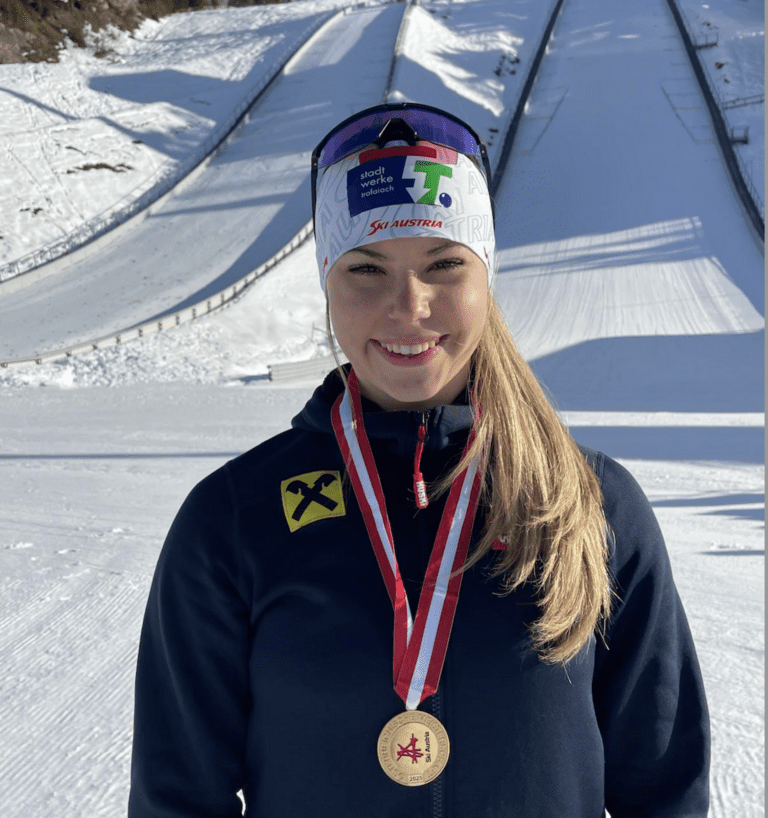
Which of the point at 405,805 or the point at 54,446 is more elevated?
the point at 405,805

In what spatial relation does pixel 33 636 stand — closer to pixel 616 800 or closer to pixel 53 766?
pixel 53 766

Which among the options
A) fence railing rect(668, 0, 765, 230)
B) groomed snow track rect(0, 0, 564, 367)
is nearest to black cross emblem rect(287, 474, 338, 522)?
groomed snow track rect(0, 0, 564, 367)

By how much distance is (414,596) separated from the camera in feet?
4.99

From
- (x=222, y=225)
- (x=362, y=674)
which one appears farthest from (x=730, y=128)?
(x=362, y=674)

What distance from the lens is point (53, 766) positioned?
341cm

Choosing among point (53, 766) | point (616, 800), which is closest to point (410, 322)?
point (616, 800)

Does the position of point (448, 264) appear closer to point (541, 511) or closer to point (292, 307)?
point (541, 511)

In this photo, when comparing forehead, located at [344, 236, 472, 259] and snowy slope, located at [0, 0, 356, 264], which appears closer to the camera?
forehead, located at [344, 236, 472, 259]

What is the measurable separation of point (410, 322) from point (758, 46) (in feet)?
126

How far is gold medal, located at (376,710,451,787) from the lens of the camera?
1.44 m

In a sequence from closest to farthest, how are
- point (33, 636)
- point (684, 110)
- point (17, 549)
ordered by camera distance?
point (33, 636)
point (17, 549)
point (684, 110)

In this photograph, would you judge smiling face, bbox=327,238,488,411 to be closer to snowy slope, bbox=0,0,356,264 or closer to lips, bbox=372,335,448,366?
lips, bbox=372,335,448,366

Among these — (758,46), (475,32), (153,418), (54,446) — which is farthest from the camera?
(475,32)

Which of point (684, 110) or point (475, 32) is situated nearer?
point (684, 110)
